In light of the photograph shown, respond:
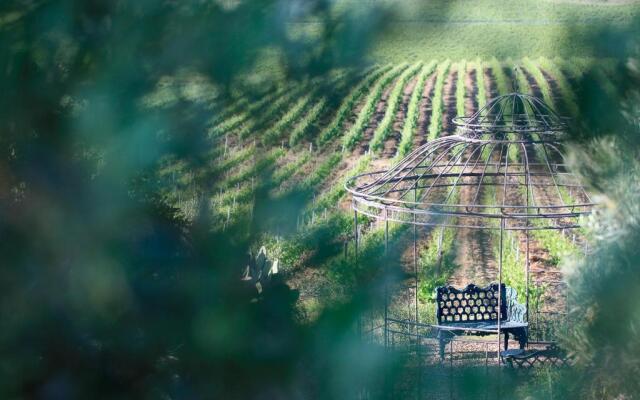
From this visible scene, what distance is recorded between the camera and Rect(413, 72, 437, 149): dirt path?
10523 mm

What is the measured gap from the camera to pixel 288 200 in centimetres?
54

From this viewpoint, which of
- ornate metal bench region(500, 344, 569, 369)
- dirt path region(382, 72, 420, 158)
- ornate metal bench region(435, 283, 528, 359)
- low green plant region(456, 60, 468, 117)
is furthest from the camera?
dirt path region(382, 72, 420, 158)

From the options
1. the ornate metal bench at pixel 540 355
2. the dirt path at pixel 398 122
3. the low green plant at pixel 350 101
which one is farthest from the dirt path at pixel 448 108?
the low green plant at pixel 350 101

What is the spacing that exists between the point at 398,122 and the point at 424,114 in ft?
1.49

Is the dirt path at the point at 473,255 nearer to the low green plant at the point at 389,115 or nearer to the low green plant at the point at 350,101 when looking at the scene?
the low green plant at the point at 389,115

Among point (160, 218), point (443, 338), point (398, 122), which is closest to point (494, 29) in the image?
point (160, 218)

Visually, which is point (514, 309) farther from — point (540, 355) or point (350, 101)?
point (350, 101)

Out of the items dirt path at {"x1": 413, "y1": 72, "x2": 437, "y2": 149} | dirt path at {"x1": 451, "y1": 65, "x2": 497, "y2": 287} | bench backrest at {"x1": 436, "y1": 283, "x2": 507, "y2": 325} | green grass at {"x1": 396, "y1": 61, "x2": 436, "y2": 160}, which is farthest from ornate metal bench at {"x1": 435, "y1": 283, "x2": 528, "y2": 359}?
dirt path at {"x1": 413, "y1": 72, "x2": 437, "y2": 149}

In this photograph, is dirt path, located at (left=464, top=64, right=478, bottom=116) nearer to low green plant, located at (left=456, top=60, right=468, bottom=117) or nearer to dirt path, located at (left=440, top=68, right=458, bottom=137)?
low green plant, located at (left=456, top=60, right=468, bottom=117)

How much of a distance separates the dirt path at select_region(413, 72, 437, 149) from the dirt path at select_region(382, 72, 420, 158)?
20 cm

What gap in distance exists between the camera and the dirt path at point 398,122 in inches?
411

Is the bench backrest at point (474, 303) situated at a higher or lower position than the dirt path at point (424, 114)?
lower

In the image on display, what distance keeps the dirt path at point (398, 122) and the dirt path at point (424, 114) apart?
7.7 inches

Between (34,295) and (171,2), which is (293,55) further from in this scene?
(34,295)
